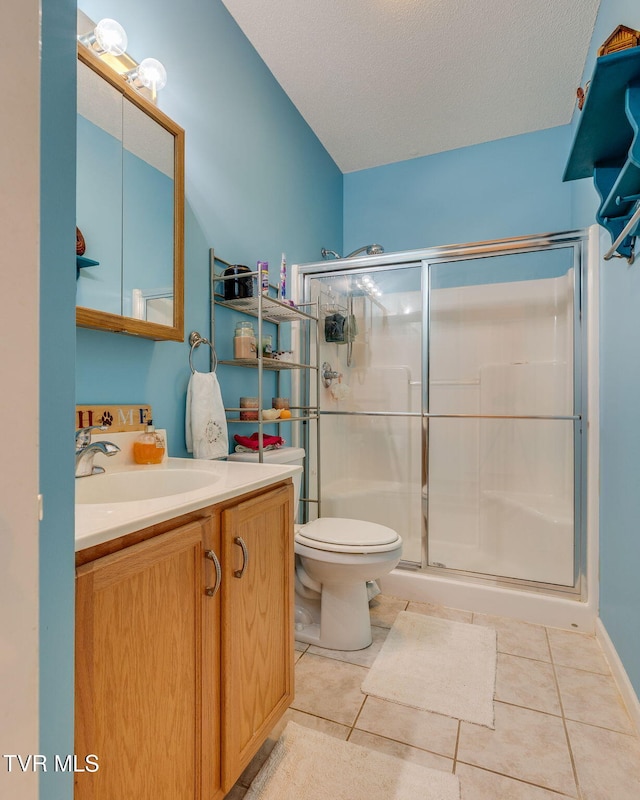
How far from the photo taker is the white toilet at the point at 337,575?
5.67 feet

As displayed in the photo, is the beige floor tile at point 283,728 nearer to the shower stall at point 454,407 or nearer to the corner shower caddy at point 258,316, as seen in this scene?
the corner shower caddy at point 258,316

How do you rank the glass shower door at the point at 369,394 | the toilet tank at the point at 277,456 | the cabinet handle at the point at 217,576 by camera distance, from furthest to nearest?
the glass shower door at the point at 369,394 < the toilet tank at the point at 277,456 < the cabinet handle at the point at 217,576

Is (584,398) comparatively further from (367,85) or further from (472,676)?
(367,85)

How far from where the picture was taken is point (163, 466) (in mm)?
1394

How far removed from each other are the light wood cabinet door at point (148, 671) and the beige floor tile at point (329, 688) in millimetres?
567

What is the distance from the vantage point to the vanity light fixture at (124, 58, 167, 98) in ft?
4.61

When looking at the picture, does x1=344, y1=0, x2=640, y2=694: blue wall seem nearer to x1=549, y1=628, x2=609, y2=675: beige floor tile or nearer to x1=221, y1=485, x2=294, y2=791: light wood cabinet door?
x1=549, y1=628, x2=609, y2=675: beige floor tile

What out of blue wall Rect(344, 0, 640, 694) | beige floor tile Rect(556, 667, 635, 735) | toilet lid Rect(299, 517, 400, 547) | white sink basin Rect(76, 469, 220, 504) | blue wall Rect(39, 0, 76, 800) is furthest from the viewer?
toilet lid Rect(299, 517, 400, 547)

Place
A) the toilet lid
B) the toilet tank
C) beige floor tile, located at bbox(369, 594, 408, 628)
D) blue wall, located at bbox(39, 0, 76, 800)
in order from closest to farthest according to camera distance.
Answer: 1. blue wall, located at bbox(39, 0, 76, 800)
2. the toilet lid
3. the toilet tank
4. beige floor tile, located at bbox(369, 594, 408, 628)

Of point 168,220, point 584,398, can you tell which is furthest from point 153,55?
point 584,398

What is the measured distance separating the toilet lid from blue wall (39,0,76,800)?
1.25m

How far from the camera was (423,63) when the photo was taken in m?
2.24

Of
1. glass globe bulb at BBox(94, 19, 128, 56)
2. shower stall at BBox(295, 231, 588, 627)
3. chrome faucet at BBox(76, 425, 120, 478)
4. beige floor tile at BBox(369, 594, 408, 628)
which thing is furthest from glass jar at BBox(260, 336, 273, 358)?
beige floor tile at BBox(369, 594, 408, 628)

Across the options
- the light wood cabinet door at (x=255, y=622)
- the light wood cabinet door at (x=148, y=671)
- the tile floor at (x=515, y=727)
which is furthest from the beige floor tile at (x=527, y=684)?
the light wood cabinet door at (x=148, y=671)
